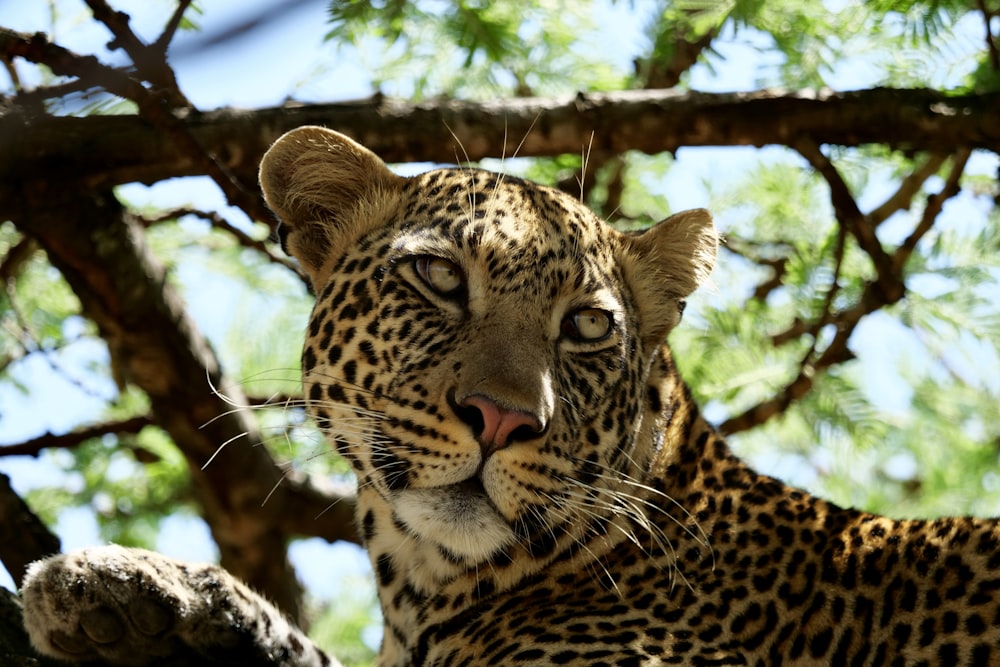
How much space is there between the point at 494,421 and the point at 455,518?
448 millimetres

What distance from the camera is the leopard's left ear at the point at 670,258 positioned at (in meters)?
6.08

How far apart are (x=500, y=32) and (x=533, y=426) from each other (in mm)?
2923

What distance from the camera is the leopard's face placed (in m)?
4.82

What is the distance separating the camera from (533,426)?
4758 mm

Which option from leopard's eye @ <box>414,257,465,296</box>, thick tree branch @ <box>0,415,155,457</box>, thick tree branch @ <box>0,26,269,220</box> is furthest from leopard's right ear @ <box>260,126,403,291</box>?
thick tree branch @ <box>0,415,155,457</box>

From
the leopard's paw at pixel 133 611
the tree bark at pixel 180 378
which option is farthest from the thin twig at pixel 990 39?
the leopard's paw at pixel 133 611

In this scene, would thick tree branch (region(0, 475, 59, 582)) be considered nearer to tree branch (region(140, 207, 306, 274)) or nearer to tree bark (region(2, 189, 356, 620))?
tree bark (region(2, 189, 356, 620))

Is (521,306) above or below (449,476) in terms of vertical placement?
above

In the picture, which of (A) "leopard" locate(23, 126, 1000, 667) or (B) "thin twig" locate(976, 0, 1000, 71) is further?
(B) "thin twig" locate(976, 0, 1000, 71)

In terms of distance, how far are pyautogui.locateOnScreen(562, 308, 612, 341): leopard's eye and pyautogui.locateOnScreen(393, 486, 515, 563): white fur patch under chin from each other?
1043 millimetres

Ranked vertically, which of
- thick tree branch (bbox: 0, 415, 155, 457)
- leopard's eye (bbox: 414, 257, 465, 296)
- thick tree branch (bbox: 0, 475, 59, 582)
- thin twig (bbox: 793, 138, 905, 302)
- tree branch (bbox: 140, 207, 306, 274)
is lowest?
thick tree branch (bbox: 0, 415, 155, 457)

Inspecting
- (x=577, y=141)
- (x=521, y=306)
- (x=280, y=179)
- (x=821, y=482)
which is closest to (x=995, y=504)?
(x=821, y=482)

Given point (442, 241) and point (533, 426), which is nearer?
point (533, 426)

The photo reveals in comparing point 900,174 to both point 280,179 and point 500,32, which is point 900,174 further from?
point 280,179
